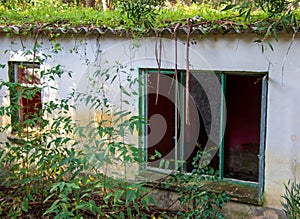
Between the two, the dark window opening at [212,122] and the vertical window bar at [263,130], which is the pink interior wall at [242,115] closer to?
the dark window opening at [212,122]

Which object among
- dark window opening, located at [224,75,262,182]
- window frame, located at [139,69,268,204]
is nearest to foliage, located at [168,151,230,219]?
window frame, located at [139,69,268,204]

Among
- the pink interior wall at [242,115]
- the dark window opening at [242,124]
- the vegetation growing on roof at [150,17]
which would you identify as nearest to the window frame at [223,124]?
the vegetation growing on roof at [150,17]

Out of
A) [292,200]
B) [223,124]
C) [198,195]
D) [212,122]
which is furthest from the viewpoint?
[212,122]

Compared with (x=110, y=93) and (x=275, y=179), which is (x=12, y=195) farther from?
(x=275, y=179)

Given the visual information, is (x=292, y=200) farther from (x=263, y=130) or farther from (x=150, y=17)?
(x=150, y=17)

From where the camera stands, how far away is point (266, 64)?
5.00 meters

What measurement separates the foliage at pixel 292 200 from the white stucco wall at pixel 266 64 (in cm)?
9

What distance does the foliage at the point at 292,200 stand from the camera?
4613 mm

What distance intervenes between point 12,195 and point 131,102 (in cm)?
215

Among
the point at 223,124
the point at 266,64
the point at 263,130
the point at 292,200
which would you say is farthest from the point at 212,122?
the point at 292,200

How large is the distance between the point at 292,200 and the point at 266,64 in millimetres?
1714

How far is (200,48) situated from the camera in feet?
17.6

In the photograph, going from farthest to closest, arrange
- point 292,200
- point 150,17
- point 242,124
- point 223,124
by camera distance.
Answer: point 242,124
point 223,124
point 150,17
point 292,200

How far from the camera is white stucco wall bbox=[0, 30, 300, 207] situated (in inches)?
192
